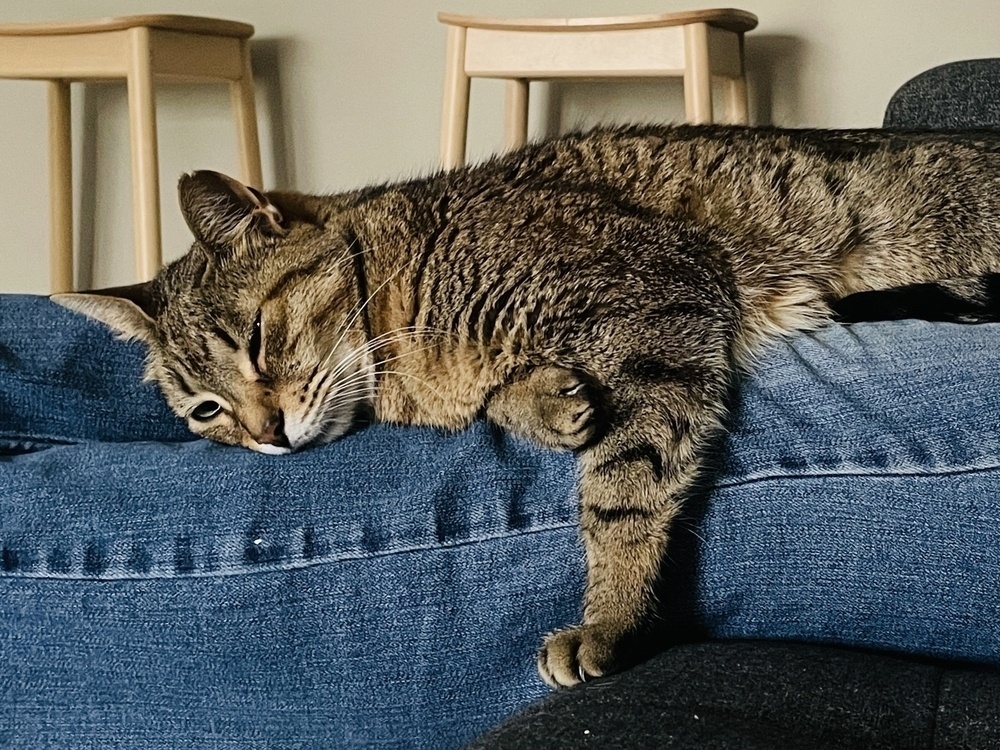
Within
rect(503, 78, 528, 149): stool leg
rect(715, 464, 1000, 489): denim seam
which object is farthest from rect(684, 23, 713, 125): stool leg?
rect(715, 464, 1000, 489): denim seam

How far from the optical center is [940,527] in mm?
781

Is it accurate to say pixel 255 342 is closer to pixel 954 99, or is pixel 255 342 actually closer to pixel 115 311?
pixel 115 311

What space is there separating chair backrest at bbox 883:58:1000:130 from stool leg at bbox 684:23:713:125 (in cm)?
44

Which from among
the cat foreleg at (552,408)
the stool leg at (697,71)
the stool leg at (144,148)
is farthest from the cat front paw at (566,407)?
the stool leg at (144,148)

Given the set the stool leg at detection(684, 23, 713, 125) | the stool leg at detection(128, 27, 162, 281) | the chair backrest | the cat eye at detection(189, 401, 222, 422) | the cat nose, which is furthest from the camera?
the stool leg at detection(128, 27, 162, 281)

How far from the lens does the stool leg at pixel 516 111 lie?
8.30 ft

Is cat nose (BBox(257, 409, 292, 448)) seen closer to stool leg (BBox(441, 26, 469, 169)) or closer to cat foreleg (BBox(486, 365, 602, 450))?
cat foreleg (BBox(486, 365, 602, 450))

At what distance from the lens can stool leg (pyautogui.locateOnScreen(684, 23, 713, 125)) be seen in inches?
82.4

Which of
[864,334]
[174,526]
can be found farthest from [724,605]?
[174,526]

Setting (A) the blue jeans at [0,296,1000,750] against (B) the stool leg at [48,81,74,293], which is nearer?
(A) the blue jeans at [0,296,1000,750]

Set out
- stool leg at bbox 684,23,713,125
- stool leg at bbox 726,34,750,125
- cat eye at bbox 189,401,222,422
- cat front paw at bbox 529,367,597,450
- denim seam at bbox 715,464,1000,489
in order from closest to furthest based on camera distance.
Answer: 1. denim seam at bbox 715,464,1000,489
2. cat front paw at bbox 529,367,597,450
3. cat eye at bbox 189,401,222,422
4. stool leg at bbox 684,23,713,125
5. stool leg at bbox 726,34,750,125

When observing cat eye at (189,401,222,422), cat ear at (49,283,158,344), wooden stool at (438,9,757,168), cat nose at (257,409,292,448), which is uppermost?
wooden stool at (438,9,757,168)

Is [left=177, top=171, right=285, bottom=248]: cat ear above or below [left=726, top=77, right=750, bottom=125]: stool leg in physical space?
below

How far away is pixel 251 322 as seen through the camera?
110 centimetres
